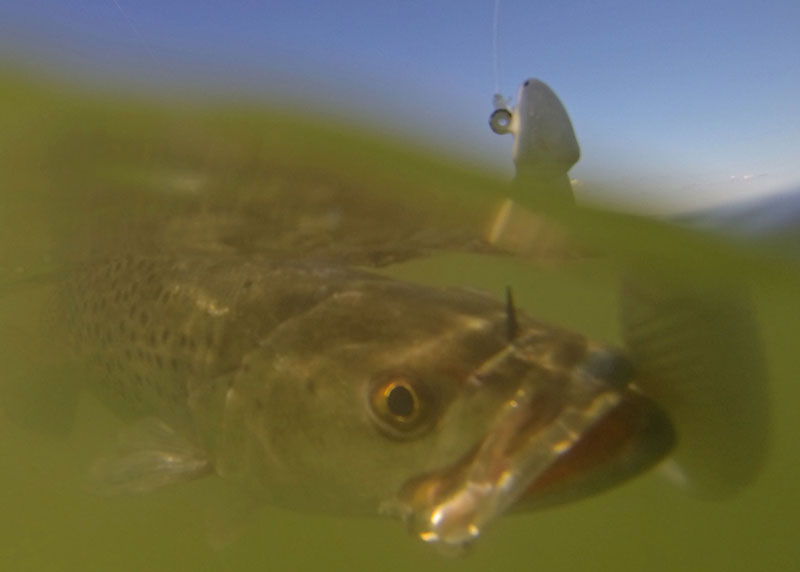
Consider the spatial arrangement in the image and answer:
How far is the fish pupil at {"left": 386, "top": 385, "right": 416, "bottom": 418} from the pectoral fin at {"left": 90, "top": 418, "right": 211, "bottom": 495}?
136 cm

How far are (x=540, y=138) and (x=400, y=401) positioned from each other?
8.56ft

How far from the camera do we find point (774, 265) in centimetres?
590

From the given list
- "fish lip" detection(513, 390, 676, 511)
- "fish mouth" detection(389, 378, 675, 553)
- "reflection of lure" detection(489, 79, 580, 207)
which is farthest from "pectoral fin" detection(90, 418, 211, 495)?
"reflection of lure" detection(489, 79, 580, 207)

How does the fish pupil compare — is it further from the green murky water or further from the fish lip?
the green murky water

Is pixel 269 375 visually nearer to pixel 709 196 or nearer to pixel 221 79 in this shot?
pixel 221 79

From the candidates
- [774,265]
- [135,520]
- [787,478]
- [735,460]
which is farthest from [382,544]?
[774,265]

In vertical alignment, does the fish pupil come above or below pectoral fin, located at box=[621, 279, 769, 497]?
below

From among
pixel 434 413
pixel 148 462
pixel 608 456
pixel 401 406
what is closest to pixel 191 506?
pixel 148 462

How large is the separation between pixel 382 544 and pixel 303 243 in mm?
2779

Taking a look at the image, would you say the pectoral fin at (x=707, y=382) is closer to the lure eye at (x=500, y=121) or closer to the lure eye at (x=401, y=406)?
the lure eye at (x=401, y=406)

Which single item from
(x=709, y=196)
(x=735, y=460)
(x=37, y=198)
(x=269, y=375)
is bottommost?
(x=735, y=460)

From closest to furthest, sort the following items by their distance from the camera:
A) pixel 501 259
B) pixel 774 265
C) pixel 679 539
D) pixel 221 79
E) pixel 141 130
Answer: pixel 221 79 → pixel 141 130 → pixel 679 539 → pixel 774 265 → pixel 501 259

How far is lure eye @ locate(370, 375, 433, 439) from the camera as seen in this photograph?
2.19 metres

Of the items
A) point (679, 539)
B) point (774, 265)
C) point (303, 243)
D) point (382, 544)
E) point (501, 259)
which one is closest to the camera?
point (382, 544)
